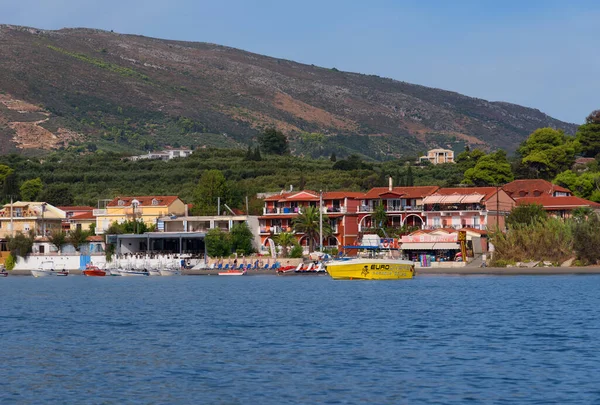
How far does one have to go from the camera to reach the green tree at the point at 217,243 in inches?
4038

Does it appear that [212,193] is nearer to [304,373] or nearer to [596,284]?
[596,284]

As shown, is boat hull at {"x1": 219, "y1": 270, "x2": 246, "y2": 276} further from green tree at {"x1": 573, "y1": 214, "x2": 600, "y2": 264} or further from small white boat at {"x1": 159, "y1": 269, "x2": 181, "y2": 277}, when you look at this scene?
green tree at {"x1": 573, "y1": 214, "x2": 600, "y2": 264}

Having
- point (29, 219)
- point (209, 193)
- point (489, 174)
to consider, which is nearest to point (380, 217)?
point (209, 193)

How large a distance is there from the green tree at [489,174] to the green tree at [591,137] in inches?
718

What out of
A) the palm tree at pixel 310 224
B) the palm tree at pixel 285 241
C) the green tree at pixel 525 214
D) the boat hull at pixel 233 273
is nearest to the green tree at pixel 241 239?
the palm tree at pixel 285 241

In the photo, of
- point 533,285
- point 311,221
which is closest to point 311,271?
point 311,221

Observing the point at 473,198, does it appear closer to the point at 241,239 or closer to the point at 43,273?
the point at 241,239

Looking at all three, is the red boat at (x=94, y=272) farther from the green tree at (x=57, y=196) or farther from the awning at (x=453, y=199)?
the awning at (x=453, y=199)

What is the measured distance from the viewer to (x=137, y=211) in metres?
115

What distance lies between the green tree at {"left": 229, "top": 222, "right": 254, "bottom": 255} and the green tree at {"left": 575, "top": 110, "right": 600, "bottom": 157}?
2161 inches

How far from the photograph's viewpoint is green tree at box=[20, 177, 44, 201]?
134875 mm

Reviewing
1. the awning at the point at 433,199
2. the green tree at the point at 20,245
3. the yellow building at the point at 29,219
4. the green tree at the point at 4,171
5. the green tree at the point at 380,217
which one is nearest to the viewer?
the awning at the point at 433,199

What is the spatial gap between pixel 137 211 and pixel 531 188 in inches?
1679

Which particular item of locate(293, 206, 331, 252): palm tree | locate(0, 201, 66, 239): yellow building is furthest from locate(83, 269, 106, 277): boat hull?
locate(293, 206, 331, 252): palm tree
